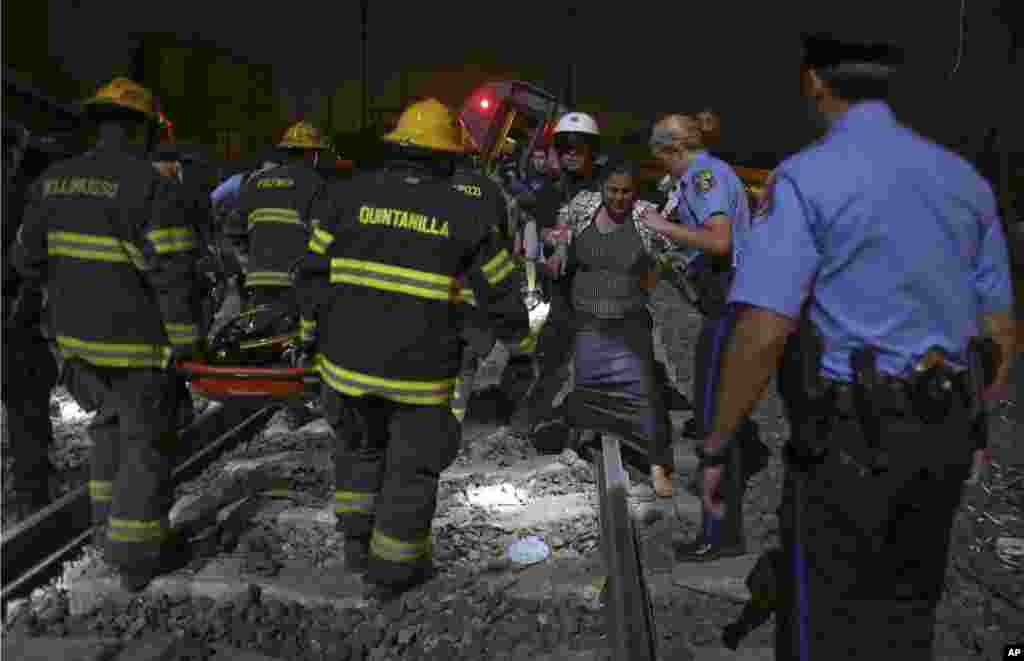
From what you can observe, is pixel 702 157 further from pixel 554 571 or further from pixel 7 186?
pixel 7 186

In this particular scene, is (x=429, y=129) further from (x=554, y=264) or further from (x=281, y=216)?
(x=281, y=216)

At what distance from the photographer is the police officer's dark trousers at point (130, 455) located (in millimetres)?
3842

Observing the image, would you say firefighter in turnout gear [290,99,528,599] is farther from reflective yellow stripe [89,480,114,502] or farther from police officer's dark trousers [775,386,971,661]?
police officer's dark trousers [775,386,971,661]

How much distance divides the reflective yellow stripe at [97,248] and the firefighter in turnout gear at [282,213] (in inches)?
90.4

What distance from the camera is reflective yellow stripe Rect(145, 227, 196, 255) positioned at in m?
3.71

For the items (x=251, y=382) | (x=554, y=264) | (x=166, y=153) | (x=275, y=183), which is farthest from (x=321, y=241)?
(x=275, y=183)

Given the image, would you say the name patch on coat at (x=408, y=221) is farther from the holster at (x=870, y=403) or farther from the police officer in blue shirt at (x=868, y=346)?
the holster at (x=870, y=403)

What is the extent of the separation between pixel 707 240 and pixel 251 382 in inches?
92.8

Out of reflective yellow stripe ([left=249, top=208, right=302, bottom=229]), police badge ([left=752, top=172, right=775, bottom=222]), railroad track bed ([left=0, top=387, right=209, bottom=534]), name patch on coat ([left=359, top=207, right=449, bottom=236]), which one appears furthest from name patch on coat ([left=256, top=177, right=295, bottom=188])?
police badge ([left=752, top=172, right=775, bottom=222])

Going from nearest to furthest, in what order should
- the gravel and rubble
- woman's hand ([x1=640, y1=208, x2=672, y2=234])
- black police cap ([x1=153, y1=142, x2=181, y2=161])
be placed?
the gravel and rubble, woman's hand ([x1=640, y1=208, x2=672, y2=234]), black police cap ([x1=153, y1=142, x2=181, y2=161])

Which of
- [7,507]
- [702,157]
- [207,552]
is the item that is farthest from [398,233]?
[7,507]

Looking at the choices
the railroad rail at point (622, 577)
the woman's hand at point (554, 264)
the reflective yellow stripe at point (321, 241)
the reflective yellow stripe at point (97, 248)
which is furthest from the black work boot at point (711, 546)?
the reflective yellow stripe at point (97, 248)

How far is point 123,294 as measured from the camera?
3.83m

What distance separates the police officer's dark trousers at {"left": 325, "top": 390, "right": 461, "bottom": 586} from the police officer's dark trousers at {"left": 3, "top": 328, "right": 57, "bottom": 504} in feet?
5.98
